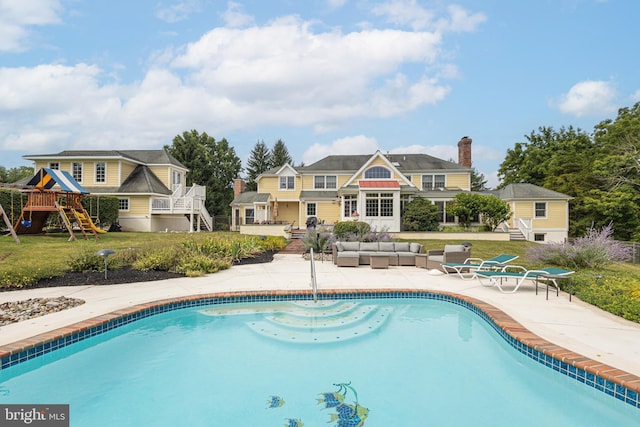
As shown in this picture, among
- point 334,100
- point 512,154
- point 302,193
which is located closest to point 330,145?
point 302,193

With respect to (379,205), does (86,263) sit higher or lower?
lower

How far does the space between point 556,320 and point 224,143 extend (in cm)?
4800

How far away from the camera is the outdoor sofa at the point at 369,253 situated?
42.2 ft

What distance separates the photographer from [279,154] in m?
56.2

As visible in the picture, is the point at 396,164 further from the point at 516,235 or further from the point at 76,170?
the point at 76,170

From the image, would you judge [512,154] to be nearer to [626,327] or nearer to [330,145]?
[330,145]

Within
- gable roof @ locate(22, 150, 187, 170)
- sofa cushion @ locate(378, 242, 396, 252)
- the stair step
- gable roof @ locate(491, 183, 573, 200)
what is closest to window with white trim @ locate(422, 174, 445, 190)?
gable roof @ locate(491, 183, 573, 200)

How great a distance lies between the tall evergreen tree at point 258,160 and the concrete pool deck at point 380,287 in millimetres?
44773

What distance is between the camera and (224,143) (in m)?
49.4

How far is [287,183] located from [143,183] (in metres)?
12.4

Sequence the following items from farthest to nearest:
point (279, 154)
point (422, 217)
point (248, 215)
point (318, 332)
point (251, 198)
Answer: point (279, 154) < point (248, 215) < point (251, 198) < point (422, 217) < point (318, 332)

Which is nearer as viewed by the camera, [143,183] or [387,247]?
[387,247]

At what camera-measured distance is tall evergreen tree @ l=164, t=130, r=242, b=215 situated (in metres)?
45.2

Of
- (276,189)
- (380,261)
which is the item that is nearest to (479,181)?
(276,189)
